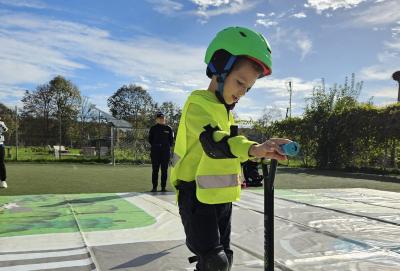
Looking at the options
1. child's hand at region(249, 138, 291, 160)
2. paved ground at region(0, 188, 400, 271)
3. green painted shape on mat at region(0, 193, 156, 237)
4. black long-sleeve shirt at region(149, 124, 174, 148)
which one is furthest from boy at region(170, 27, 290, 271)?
black long-sleeve shirt at region(149, 124, 174, 148)

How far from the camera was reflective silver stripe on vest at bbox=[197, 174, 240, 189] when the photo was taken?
7.34 ft

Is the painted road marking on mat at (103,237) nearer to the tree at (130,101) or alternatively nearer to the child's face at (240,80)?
the child's face at (240,80)

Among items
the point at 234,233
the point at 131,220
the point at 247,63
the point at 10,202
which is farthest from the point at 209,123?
the point at 10,202

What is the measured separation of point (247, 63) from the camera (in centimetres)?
229

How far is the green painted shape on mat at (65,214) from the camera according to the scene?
510 centimetres

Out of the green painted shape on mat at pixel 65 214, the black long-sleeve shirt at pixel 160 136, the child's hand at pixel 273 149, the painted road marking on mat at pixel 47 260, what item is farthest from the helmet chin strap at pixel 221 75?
the black long-sleeve shirt at pixel 160 136

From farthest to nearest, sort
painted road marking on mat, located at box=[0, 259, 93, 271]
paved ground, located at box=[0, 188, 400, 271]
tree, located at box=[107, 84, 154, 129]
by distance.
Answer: tree, located at box=[107, 84, 154, 129] → paved ground, located at box=[0, 188, 400, 271] → painted road marking on mat, located at box=[0, 259, 93, 271]

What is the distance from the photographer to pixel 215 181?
2.26 metres

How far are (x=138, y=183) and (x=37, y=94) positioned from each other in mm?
29132

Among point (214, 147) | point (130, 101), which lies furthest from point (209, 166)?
point (130, 101)

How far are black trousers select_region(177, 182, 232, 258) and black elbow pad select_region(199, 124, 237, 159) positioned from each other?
30 cm

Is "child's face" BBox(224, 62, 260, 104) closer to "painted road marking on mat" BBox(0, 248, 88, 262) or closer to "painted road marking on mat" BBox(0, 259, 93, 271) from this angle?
"painted road marking on mat" BBox(0, 259, 93, 271)

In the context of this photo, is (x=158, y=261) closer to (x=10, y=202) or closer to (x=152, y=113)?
(x=10, y=202)

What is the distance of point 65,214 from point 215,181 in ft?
14.2
